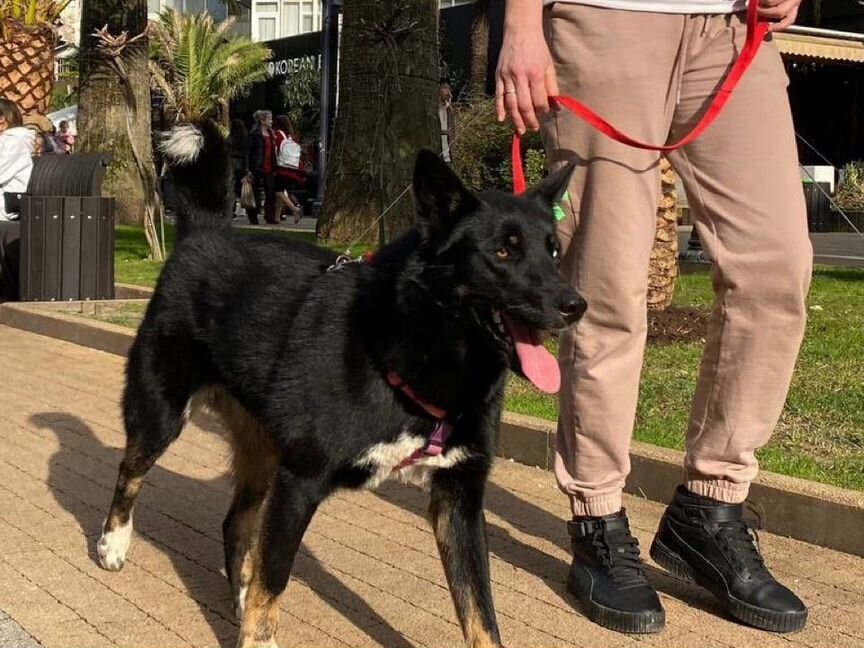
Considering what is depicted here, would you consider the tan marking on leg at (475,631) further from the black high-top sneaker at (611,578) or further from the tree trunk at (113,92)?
the tree trunk at (113,92)

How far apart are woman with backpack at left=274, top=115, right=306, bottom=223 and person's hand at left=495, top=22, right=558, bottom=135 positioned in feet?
71.9

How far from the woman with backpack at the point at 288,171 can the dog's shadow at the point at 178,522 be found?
19049 mm

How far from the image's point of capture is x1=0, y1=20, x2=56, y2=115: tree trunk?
1989 centimetres

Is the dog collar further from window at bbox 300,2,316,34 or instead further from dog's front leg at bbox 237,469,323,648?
window at bbox 300,2,316,34

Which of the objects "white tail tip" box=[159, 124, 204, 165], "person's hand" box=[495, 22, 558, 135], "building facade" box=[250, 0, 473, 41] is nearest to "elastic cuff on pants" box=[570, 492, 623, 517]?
"person's hand" box=[495, 22, 558, 135]

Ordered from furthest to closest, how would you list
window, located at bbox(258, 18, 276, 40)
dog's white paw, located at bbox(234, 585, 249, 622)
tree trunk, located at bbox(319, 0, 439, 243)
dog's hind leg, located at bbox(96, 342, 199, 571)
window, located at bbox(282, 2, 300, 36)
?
window, located at bbox(258, 18, 276, 40)
window, located at bbox(282, 2, 300, 36)
tree trunk, located at bbox(319, 0, 439, 243)
dog's hind leg, located at bbox(96, 342, 199, 571)
dog's white paw, located at bbox(234, 585, 249, 622)

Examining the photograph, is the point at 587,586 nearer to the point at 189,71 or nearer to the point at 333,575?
the point at 333,575

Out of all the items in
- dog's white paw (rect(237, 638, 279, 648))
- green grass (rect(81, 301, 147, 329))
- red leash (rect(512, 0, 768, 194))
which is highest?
red leash (rect(512, 0, 768, 194))

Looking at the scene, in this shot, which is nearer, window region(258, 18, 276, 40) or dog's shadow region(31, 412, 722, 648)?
dog's shadow region(31, 412, 722, 648)

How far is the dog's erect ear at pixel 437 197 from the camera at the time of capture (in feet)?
10.3

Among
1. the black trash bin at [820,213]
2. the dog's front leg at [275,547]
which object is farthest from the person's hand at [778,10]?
the black trash bin at [820,213]

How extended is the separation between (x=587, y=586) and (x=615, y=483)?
335mm

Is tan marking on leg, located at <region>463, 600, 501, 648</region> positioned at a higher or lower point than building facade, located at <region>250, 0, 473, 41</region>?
lower

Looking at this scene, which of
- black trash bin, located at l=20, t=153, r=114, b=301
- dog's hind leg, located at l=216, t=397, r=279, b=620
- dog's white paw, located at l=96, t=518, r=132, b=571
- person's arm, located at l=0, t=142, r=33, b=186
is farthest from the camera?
person's arm, located at l=0, t=142, r=33, b=186
